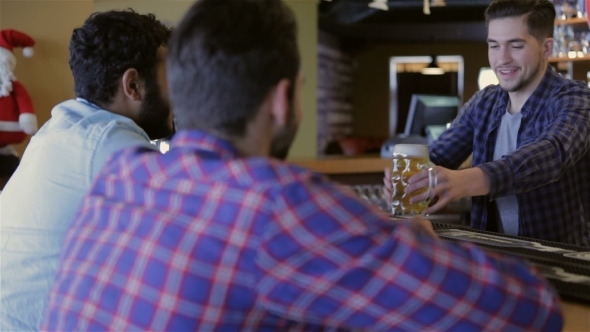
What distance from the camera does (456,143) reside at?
241 cm

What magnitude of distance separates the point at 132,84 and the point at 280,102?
70 cm

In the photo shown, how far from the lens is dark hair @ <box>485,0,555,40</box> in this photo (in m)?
2.13

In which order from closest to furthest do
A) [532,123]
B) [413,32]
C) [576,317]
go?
[576,317], [532,123], [413,32]

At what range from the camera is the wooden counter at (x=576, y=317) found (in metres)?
1.00

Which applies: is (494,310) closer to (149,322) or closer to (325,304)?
(325,304)

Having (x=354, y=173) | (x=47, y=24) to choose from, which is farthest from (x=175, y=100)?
(x=354, y=173)

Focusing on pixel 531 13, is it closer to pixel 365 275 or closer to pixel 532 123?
pixel 532 123

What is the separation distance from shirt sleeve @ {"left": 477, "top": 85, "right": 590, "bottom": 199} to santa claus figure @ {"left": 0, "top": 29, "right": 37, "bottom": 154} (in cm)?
283

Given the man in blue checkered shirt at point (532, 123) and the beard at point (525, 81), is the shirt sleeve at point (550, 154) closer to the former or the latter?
the man in blue checkered shirt at point (532, 123)

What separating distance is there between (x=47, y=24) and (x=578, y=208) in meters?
3.18

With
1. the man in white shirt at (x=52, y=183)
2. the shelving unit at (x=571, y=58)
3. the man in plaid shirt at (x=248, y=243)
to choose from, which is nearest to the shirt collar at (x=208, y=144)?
the man in plaid shirt at (x=248, y=243)

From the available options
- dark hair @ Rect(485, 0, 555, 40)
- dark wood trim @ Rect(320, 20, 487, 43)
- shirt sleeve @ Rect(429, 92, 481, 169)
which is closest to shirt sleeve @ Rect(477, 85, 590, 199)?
dark hair @ Rect(485, 0, 555, 40)

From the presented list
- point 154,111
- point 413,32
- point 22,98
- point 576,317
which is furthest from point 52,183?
point 413,32

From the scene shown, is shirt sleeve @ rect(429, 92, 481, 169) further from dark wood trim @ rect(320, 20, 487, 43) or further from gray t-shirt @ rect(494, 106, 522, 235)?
dark wood trim @ rect(320, 20, 487, 43)
